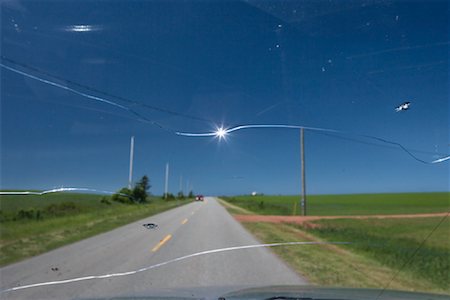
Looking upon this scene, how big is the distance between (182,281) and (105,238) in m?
6.93

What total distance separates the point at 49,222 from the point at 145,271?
1116 centimetres

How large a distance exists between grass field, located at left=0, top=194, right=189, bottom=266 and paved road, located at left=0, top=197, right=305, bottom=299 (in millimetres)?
892

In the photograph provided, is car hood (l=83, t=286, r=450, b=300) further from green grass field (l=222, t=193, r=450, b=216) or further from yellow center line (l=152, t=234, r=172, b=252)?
green grass field (l=222, t=193, r=450, b=216)

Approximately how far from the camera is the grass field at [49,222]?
404 inches

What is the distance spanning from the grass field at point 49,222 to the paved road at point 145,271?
892mm

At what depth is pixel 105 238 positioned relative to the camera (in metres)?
12.6

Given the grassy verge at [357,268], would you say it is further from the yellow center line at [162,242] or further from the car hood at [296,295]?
the yellow center line at [162,242]

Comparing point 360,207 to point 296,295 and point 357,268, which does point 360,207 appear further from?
point 296,295

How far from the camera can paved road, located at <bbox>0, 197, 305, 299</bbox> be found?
5.59m

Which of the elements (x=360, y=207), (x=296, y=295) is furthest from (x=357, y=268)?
(x=360, y=207)

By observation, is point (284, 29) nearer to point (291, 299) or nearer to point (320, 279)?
point (291, 299)

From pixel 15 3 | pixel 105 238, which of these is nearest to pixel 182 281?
pixel 15 3

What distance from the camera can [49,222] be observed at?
16828mm

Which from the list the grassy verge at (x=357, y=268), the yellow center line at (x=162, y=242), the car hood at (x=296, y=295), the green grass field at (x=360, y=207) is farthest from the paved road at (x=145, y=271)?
the green grass field at (x=360, y=207)
